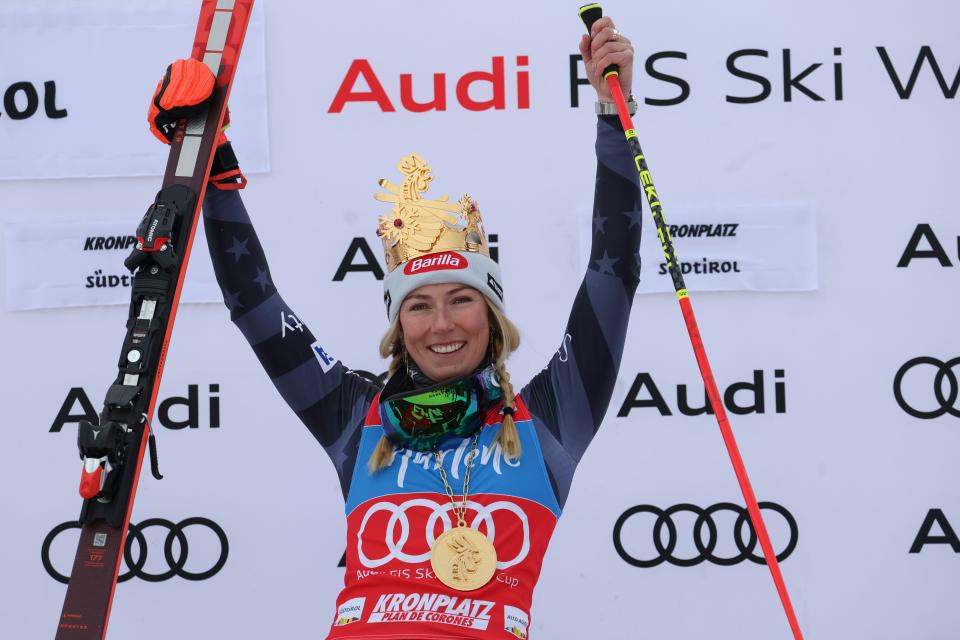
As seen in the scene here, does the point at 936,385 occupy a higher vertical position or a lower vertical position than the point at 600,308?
higher

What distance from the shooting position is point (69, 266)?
305cm

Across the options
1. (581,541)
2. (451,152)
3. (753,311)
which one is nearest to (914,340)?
(753,311)

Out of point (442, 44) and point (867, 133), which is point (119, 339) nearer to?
point (442, 44)

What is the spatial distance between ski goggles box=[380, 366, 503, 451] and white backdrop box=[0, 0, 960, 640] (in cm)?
106

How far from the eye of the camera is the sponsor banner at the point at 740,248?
9.96 feet

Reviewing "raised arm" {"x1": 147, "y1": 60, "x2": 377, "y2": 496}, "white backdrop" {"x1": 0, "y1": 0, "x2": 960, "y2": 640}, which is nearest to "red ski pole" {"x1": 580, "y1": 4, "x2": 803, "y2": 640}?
"raised arm" {"x1": 147, "y1": 60, "x2": 377, "y2": 496}

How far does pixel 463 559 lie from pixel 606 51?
881 mm

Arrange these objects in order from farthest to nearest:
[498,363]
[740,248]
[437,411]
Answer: [740,248], [498,363], [437,411]

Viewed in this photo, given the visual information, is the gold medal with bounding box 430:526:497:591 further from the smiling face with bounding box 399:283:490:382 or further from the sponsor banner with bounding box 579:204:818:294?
the sponsor banner with bounding box 579:204:818:294

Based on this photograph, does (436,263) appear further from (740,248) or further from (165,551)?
(165,551)

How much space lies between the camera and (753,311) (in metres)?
3.06

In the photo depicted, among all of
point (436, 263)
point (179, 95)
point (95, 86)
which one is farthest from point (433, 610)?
A: point (95, 86)

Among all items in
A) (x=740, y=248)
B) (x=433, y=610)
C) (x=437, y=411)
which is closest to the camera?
(x=433, y=610)

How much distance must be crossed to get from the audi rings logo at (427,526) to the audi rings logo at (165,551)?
4.15ft
